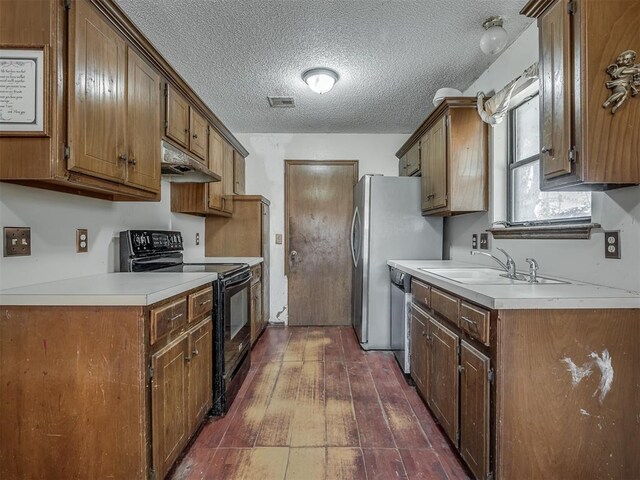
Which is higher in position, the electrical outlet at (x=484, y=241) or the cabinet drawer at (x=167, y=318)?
the electrical outlet at (x=484, y=241)

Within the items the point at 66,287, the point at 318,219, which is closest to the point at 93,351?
the point at 66,287

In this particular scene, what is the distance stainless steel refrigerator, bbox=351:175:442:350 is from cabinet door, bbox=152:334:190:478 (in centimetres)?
192

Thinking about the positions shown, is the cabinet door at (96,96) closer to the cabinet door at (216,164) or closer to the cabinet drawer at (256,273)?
the cabinet door at (216,164)

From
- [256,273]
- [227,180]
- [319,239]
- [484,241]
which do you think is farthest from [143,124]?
[319,239]

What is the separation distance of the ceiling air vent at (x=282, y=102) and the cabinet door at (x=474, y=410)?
2.58m

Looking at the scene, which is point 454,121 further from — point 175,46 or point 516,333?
point 175,46

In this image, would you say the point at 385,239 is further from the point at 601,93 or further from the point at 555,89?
the point at 601,93

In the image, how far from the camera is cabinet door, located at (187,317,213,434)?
1.70m

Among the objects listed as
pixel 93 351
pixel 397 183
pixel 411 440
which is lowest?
pixel 411 440

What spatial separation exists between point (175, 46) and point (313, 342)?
9.23 ft

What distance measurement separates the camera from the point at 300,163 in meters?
4.15

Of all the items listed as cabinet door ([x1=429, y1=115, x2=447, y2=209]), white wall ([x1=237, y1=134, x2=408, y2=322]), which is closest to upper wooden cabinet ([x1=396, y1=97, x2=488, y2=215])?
cabinet door ([x1=429, y1=115, x2=447, y2=209])

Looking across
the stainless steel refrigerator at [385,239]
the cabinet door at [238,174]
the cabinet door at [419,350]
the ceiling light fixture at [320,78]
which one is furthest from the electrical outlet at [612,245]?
the cabinet door at [238,174]

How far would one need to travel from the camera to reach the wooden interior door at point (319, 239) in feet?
13.5
